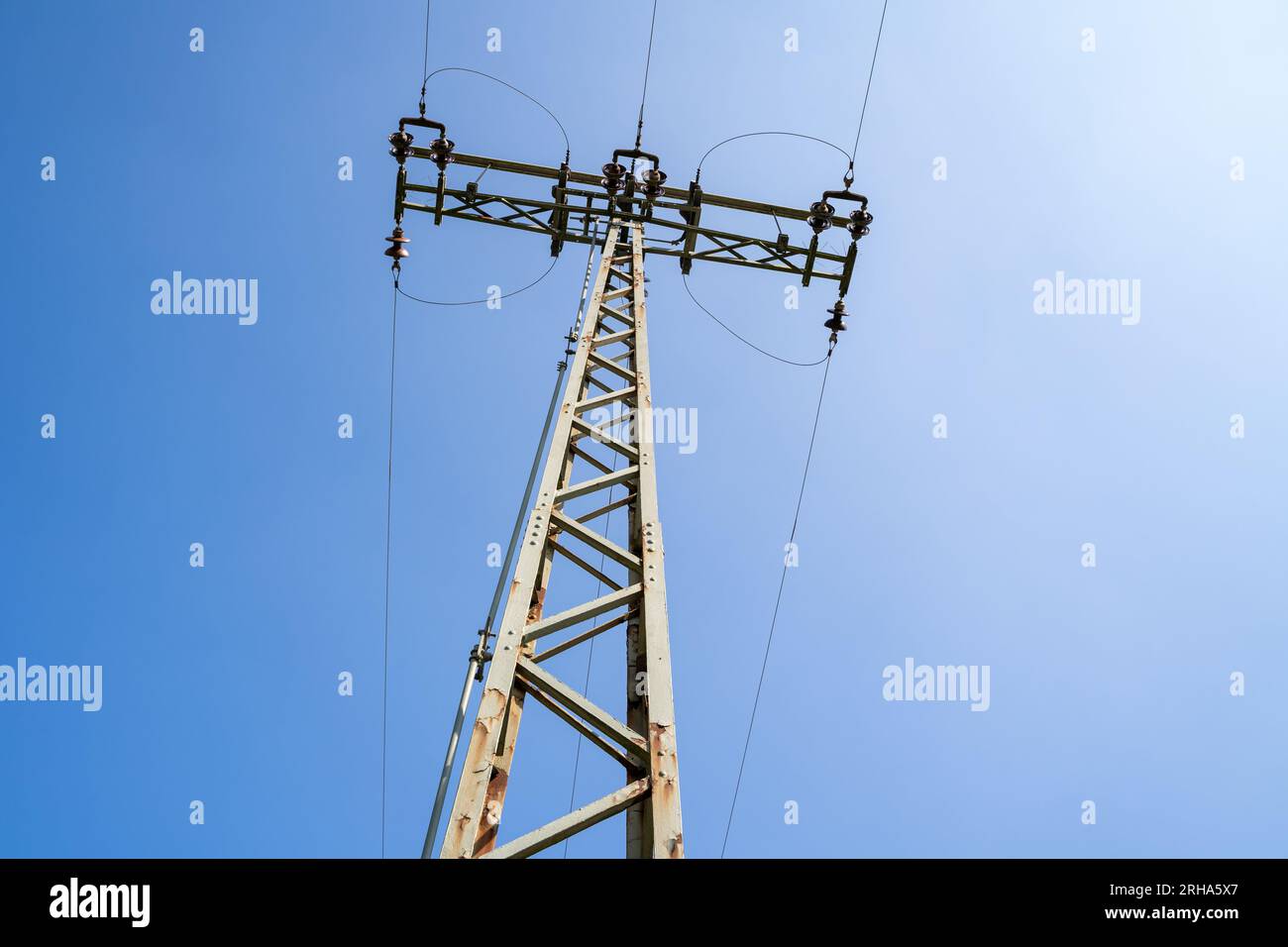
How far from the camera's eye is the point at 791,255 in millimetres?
11453

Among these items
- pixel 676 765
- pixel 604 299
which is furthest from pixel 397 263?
pixel 676 765

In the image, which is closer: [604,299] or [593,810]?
[593,810]
